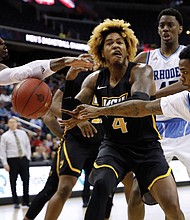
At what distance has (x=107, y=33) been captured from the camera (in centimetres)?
405

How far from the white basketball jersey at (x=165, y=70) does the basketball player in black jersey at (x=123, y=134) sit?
0.49m

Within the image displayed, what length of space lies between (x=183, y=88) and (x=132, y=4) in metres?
25.3

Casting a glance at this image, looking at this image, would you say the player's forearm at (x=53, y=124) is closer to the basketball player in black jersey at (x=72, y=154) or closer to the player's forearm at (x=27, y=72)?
the basketball player in black jersey at (x=72, y=154)

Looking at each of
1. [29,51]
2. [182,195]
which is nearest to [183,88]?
[182,195]

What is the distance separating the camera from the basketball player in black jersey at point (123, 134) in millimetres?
3379

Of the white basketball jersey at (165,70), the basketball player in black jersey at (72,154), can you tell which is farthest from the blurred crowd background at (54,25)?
the white basketball jersey at (165,70)

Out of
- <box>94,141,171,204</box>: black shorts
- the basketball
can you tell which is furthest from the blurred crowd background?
<box>94,141,171,204</box>: black shorts

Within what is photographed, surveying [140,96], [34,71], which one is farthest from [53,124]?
[140,96]

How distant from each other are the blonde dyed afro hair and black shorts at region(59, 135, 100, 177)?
0.95m

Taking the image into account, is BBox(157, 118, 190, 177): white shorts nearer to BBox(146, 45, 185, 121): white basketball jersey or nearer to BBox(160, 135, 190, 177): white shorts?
BBox(160, 135, 190, 177): white shorts

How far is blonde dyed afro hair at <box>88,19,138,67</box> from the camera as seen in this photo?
13.2 feet

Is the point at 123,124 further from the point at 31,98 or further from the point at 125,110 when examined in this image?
the point at 31,98

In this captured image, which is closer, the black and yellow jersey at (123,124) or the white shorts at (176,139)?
the black and yellow jersey at (123,124)

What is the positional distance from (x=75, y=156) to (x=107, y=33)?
128 cm
